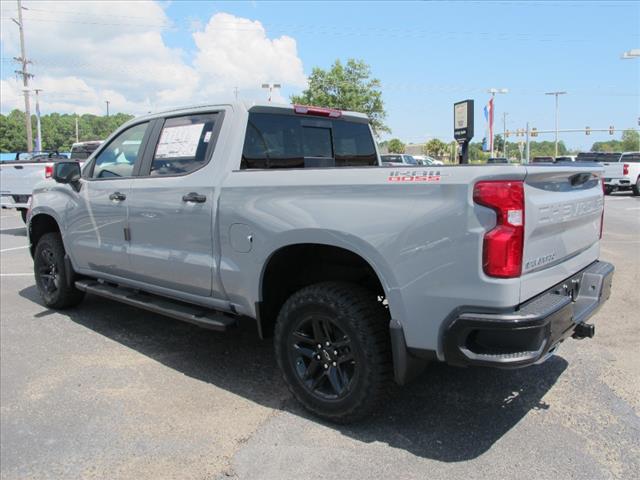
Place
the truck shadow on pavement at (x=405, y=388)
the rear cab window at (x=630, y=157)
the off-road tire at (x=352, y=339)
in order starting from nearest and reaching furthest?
the off-road tire at (x=352, y=339)
the truck shadow on pavement at (x=405, y=388)
the rear cab window at (x=630, y=157)

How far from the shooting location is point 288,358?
3.39m

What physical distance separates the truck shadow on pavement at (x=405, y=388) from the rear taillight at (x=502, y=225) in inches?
40.8

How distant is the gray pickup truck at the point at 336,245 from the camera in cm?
258

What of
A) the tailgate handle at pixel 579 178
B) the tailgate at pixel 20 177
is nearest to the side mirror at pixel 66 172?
the tailgate handle at pixel 579 178

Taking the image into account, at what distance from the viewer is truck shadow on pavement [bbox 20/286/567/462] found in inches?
122

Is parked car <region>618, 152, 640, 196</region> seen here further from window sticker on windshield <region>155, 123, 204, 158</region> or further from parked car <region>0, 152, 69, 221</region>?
window sticker on windshield <region>155, 123, 204, 158</region>

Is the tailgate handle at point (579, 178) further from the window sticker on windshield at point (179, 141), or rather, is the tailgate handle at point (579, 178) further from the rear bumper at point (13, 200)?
the rear bumper at point (13, 200)

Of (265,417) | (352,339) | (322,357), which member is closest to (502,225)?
(352,339)

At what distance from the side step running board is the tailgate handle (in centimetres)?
231

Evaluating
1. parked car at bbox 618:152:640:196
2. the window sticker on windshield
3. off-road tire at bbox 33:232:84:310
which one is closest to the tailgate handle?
the window sticker on windshield

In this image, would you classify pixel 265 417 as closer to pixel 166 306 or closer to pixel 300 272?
pixel 300 272

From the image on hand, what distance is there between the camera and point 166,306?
417 cm

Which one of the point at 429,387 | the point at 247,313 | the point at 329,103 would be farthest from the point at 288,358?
the point at 329,103

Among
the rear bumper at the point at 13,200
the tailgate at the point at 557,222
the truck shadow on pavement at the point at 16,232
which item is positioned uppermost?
the tailgate at the point at 557,222
